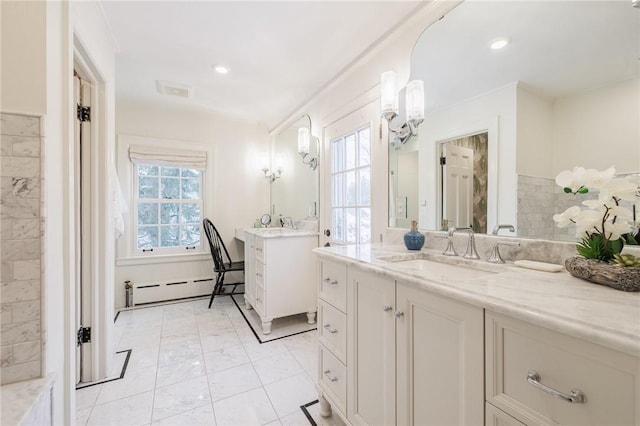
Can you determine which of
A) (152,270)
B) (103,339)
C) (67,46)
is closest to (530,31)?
(67,46)

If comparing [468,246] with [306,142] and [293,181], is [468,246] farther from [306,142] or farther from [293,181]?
[293,181]

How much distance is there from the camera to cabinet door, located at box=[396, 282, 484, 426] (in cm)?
71

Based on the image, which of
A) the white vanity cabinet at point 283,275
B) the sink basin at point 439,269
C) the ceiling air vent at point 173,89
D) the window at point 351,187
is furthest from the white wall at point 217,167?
the sink basin at point 439,269

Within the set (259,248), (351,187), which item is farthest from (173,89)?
(351,187)

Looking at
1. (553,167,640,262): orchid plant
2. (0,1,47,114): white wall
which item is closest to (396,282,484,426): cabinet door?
(553,167,640,262): orchid plant

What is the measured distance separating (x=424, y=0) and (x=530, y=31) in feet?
2.24

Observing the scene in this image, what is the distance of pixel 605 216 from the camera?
30.4 inches

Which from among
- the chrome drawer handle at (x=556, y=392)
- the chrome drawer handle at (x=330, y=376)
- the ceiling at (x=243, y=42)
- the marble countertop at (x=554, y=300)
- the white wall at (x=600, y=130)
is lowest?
the chrome drawer handle at (x=330, y=376)

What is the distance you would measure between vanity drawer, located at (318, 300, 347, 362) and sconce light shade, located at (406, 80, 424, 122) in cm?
119

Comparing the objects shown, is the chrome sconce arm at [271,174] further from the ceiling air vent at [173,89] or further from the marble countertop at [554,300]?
the marble countertop at [554,300]

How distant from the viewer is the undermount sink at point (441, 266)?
1.00m

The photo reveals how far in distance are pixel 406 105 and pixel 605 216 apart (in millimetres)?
1101

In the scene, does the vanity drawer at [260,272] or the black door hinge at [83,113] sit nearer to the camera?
the black door hinge at [83,113]

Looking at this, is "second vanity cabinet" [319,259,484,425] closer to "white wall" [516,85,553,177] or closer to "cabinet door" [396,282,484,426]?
"cabinet door" [396,282,484,426]
